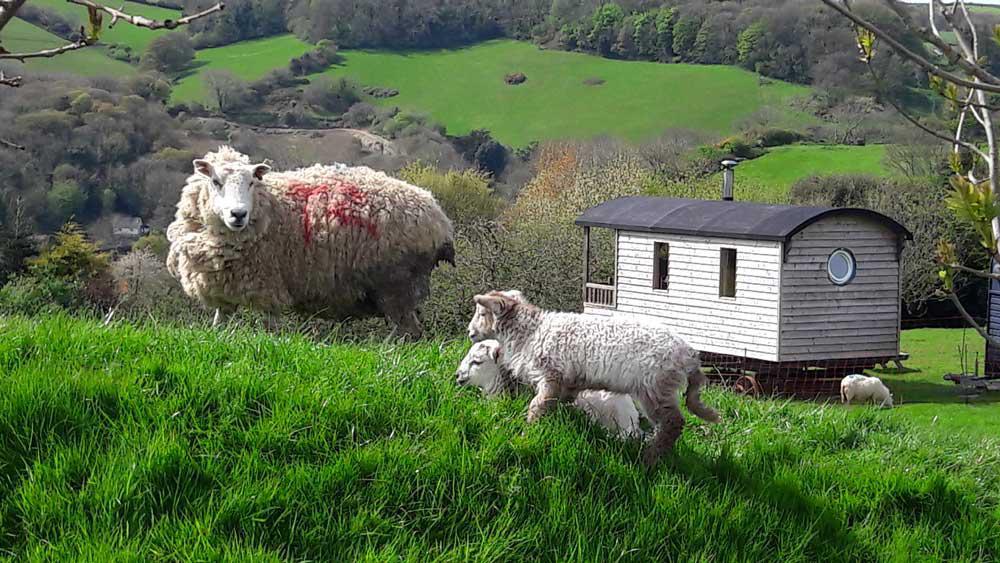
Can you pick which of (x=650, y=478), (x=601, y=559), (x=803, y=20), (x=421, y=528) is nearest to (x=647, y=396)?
(x=650, y=478)

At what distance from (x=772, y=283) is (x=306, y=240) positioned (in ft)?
49.4

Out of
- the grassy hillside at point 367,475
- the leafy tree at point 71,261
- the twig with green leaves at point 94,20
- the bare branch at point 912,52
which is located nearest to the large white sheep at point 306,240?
the grassy hillside at point 367,475

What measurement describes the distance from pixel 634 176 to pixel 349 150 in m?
29.7

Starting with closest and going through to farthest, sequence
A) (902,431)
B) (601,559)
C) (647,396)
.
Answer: (601,559)
(647,396)
(902,431)

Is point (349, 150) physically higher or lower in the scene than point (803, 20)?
lower

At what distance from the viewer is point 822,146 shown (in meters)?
61.0

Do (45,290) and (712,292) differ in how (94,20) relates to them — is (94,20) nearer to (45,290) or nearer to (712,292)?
(45,290)

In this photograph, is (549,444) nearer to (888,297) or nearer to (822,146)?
(888,297)

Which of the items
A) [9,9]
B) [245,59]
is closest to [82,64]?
[245,59]

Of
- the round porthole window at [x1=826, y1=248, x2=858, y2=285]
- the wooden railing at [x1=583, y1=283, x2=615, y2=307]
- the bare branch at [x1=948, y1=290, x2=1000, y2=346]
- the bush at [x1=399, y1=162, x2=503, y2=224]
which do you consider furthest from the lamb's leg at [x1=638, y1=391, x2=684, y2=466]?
the bush at [x1=399, y1=162, x2=503, y2=224]

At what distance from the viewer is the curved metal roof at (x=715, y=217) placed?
935 inches

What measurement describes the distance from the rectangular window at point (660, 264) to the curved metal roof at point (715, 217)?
658 millimetres

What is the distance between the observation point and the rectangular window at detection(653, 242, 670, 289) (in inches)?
1019

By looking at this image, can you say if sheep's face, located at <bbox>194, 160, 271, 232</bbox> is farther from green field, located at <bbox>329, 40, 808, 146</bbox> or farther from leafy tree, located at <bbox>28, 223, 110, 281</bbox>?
green field, located at <bbox>329, 40, 808, 146</bbox>
